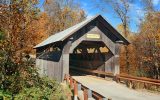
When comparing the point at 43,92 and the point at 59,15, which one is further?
the point at 59,15

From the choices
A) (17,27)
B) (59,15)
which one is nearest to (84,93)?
(17,27)

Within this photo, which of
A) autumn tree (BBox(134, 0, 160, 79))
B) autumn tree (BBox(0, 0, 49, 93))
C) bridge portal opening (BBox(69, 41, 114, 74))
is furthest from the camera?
autumn tree (BBox(134, 0, 160, 79))

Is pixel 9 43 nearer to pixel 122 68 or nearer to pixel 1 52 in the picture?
pixel 1 52

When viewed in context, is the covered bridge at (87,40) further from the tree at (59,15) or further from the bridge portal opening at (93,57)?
the tree at (59,15)

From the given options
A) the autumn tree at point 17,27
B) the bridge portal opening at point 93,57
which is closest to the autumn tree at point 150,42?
the bridge portal opening at point 93,57

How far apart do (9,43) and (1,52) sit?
1.04 metres

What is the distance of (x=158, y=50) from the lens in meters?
32.3

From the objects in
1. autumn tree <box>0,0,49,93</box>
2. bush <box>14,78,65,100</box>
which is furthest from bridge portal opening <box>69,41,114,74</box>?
autumn tree <box>0,0,49,93</box>

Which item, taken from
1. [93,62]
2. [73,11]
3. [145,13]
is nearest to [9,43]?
[93,62]

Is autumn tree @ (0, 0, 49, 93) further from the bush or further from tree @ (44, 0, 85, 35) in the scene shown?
tree @ (44, 0, 85, 35)

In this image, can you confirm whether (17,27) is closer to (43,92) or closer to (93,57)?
(43,92)

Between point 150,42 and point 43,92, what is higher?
point 150,42

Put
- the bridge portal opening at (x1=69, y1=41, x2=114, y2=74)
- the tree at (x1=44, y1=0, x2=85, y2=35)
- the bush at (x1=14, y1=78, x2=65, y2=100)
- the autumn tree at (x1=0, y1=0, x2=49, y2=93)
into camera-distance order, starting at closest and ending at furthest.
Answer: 1. the autumn tree at (x1=0, y1=0, x2=49, y2=93)
2. the bush at (x1=14, y1=78, x2=65, y2=100)
3. the bridge portal opening at (x1=69, y1=41, x2=114, y2=74)
4. the tree at (x1=44, y1=0, x2=85, y2=35)

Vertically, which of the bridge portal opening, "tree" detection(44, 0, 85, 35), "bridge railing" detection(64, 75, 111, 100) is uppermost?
"tree" detection(44, 0, 85, 35)
